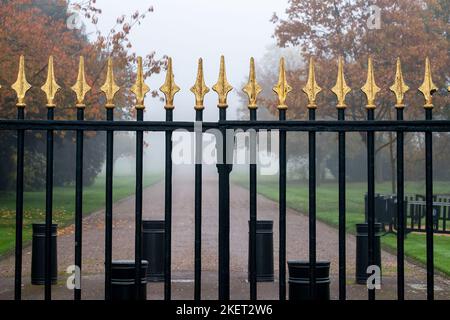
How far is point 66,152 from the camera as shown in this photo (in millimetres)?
43156

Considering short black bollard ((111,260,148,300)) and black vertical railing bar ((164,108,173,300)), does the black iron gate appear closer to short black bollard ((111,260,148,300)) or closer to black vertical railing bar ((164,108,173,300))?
black vertical railing bar ((164,108,173,300))

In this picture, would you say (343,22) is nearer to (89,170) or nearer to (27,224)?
(27,224)

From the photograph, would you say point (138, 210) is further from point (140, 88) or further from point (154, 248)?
point (154, 248)

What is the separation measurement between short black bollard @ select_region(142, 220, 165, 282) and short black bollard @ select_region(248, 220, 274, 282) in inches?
64.7

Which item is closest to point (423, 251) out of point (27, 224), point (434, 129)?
point (434, 129)

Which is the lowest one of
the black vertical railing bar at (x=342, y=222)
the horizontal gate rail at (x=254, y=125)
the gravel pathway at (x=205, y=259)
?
the gravel pathway at (x=205, y=259)

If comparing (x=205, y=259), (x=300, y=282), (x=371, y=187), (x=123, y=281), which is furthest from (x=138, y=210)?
(x=205, y=259)

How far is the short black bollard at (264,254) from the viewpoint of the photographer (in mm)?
10859

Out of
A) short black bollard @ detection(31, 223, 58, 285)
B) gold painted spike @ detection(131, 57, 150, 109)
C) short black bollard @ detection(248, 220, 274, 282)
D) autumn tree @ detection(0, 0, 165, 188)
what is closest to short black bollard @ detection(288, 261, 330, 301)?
gold painted spike @ detection(131, 57, 150, 109)

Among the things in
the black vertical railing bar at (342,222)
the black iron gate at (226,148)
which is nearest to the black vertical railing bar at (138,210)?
the black iron gate at (226,148)

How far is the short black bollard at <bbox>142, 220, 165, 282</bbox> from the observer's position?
1088cm

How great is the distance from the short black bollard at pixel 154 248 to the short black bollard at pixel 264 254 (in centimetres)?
164

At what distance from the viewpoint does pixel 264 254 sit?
1098 centimetres

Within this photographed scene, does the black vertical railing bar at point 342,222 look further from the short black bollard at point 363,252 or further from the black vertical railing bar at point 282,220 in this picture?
the short black bollard at point 363,252
